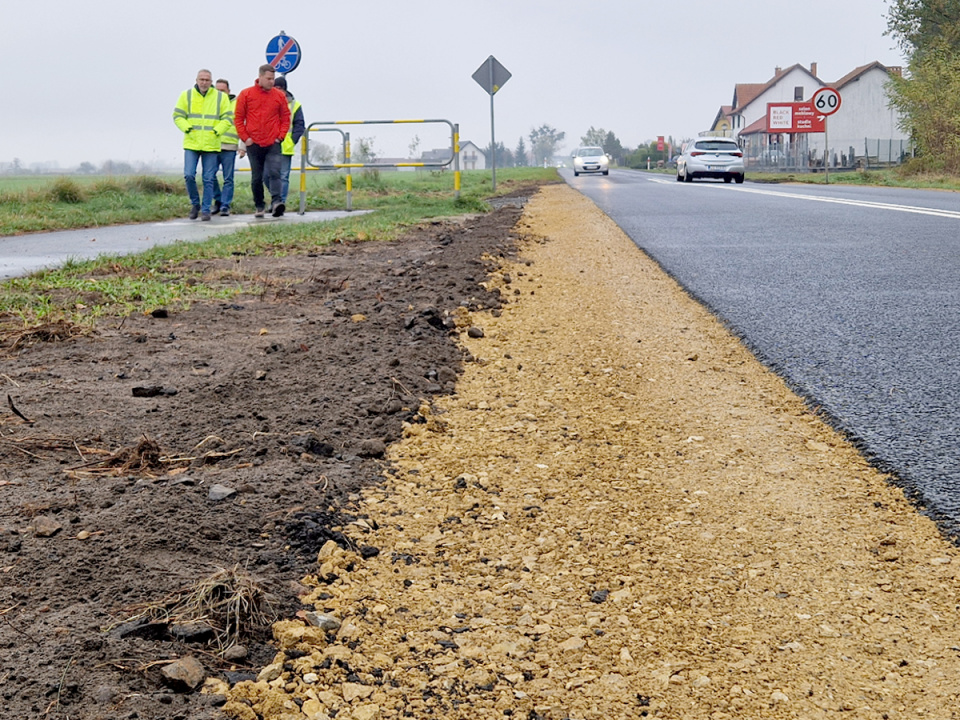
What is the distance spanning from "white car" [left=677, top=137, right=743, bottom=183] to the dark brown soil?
26.4 m

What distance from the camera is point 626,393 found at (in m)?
4.20

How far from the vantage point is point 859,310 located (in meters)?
5.74

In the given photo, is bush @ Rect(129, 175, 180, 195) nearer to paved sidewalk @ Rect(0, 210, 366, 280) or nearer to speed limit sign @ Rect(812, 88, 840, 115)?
paved sidewalk @ Rect(0, 210, 366, 280)

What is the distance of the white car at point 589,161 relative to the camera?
2062 inches

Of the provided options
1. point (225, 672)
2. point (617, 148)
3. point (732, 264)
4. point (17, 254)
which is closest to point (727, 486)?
point (225, 672)

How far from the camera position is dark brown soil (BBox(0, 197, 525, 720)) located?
6.61 ft

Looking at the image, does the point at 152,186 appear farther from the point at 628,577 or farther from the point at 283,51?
the point at 628,577

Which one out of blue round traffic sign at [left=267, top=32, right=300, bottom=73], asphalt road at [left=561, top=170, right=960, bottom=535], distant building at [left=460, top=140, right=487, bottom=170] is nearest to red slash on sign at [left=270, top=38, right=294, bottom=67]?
blue round traffic sign at [left=267, top=32, right=300, bottom=73]

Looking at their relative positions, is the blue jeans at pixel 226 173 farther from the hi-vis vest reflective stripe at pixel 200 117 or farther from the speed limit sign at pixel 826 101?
the speed limit sign at pixel 826 101

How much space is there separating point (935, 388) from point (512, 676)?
2.64m

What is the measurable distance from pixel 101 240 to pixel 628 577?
9.93m

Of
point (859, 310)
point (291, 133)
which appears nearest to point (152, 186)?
point (291, 133)

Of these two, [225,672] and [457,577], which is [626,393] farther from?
[225,672]

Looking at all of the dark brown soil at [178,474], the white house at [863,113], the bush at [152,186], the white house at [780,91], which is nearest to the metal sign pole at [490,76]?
the bush at [152,186]
